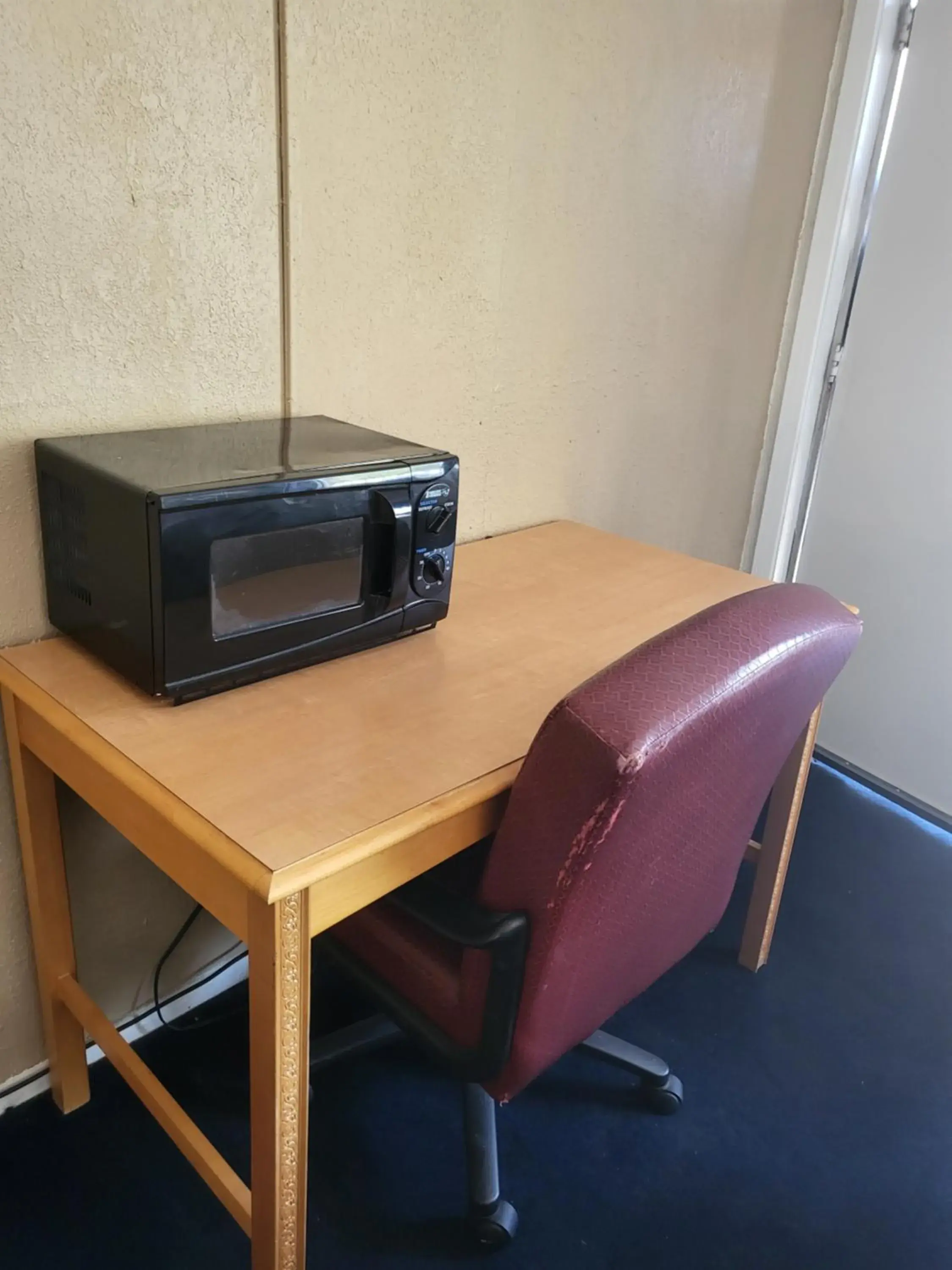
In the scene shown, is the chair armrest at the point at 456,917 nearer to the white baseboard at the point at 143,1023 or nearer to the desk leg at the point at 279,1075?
the desk leg at the point at 279,1075

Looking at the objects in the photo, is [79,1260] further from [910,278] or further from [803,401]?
[910,278]

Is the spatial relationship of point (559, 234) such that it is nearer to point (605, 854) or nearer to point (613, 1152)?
point (605, 854)

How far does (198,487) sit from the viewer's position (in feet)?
3.26

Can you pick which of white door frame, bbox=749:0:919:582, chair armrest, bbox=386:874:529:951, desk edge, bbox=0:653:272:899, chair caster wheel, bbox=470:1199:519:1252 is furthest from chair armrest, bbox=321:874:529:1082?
white door frame, bbox=749:0:919:582

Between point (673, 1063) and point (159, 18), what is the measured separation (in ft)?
5.67

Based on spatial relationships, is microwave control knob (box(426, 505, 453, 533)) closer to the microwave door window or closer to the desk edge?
the microwave door window

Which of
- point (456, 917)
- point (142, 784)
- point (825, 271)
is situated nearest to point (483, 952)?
point (456, 917)

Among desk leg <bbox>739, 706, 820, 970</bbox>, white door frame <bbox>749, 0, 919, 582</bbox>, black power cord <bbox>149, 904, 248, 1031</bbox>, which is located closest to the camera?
black power cord <bbox>149, 904, 248, 1031</bbox>

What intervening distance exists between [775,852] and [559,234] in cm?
123

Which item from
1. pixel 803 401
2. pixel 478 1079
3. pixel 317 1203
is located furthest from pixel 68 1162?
pixel 803 401

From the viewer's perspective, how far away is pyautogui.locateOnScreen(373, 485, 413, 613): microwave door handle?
1182 mm

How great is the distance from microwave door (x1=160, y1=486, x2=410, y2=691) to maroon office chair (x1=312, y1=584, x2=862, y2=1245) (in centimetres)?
35

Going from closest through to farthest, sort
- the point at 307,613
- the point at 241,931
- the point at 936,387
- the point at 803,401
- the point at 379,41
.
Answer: the point at 241,931, the point at 307,613, the point at 379,41, the point at 936,387, the point at 803,401

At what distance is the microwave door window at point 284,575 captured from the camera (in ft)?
3.48
